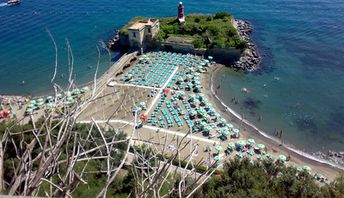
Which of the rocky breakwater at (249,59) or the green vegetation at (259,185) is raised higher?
the rocky breakwater at (249,59)

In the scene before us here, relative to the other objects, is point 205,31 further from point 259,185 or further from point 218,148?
point 259,185

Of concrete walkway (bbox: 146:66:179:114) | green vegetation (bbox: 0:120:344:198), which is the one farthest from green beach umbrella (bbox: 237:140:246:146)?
concrete walkway (bbox: 146:66:179:114)

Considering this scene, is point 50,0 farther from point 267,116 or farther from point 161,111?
point 267,116

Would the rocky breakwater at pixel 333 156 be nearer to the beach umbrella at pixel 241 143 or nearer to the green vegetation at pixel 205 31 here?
the beach umbrella at pixel 241 143

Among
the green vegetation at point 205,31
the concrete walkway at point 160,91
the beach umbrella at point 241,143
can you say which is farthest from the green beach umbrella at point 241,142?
Answer: the green vegetation at point 205,31

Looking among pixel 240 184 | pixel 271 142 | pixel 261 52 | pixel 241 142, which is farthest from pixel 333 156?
pixel 261 52

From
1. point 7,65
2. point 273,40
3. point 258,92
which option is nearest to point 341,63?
point 273,40
